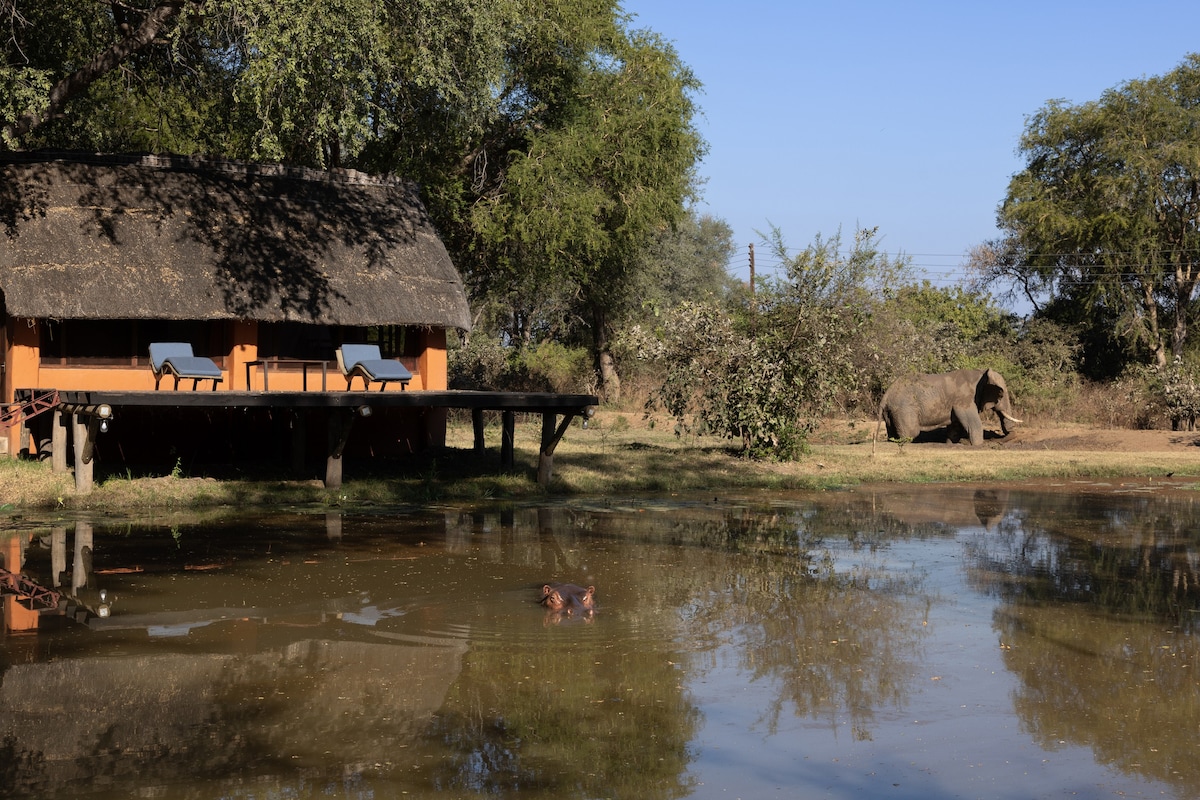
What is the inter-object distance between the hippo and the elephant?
60.4 feet

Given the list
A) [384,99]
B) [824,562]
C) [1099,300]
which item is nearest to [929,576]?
[824,562]

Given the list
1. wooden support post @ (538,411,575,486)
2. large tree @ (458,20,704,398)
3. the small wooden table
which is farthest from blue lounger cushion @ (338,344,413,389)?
large tree @ (458,20,704,398)

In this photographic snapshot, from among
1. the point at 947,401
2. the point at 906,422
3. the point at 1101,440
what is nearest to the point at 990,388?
the point at 947,401

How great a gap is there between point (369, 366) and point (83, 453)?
168 inches

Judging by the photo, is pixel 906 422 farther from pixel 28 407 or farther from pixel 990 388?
pixel 28 407

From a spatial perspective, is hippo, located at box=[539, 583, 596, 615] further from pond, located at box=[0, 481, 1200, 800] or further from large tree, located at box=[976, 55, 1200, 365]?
large tree, located at box=[976, 55, 1200, 365]

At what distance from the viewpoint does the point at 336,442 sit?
696 inches

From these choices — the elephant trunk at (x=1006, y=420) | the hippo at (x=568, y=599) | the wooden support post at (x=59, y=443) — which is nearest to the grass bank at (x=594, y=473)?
the wooden support post at (x=59, y=443)

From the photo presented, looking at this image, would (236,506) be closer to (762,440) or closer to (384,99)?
(762,440)

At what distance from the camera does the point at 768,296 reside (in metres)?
22.0

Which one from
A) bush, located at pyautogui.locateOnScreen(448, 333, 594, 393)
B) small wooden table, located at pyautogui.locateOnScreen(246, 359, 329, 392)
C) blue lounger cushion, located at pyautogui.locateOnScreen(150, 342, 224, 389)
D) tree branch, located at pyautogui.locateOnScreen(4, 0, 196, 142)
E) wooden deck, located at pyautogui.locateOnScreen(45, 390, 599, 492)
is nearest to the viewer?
wooden deck, located at pyautogui.locateOnScreen(45, 390, 599, 492)

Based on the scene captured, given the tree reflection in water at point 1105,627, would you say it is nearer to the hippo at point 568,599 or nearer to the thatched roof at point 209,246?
the hippo at point 568,599

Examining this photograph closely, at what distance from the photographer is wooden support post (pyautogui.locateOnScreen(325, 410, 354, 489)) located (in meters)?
17.6

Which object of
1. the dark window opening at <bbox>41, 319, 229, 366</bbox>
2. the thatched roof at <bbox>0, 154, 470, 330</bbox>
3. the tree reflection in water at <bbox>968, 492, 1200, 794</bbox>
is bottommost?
the tree reflection in water at <bbox>968, 492, 1200, 794</bbox>
